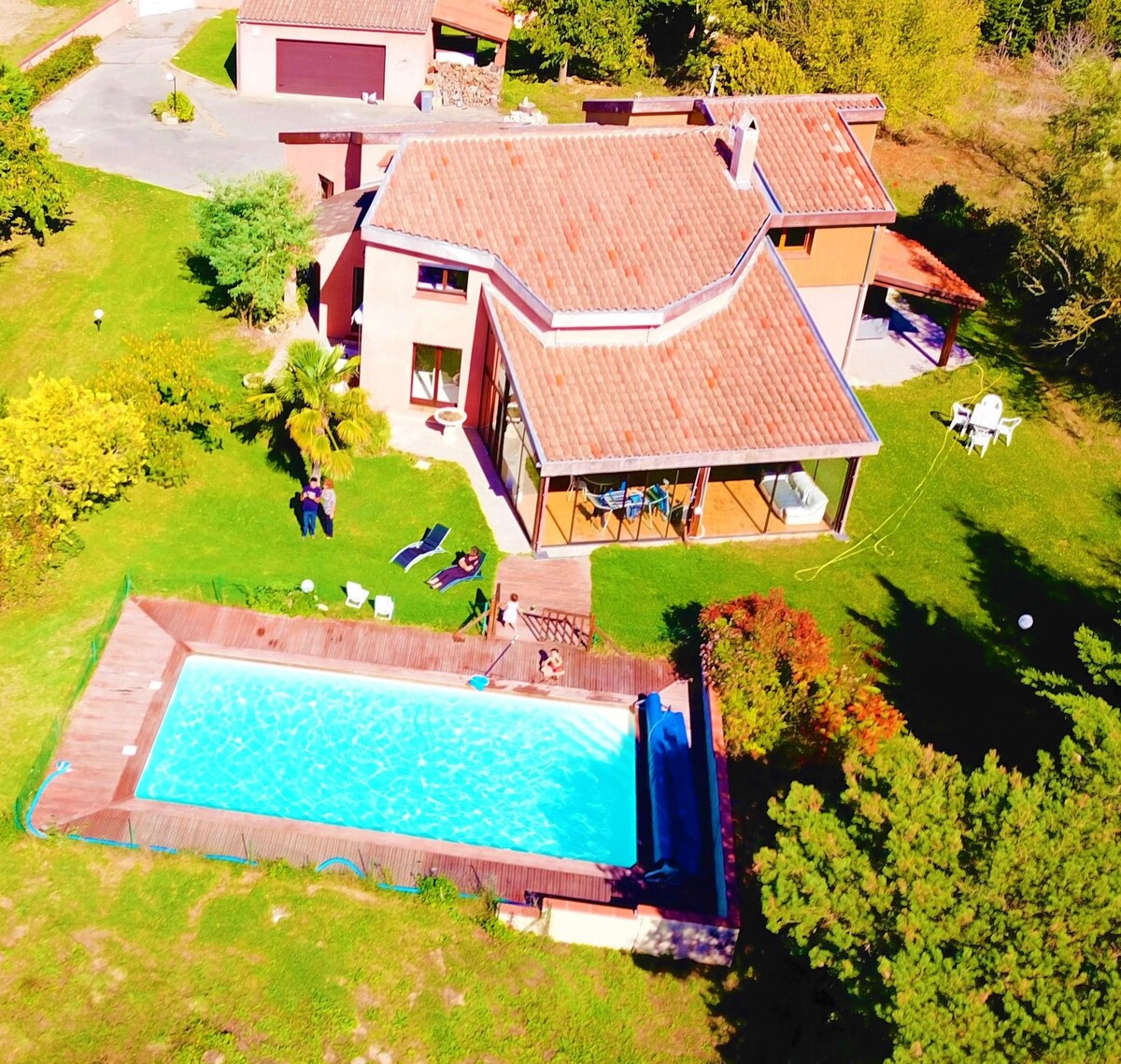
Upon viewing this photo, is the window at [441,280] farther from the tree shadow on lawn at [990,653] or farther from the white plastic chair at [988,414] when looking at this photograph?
the white plastic chair at [988,414]

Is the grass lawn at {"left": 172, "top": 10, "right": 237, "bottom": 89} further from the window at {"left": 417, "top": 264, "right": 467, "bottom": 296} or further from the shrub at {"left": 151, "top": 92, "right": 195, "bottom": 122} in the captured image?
the window at {"left": 417, "top": 264, "right": 467, "bottom": 296}

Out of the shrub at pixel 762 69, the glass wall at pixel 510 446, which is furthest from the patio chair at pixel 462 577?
the shrub at pixel 762 69

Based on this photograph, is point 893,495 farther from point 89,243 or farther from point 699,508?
point 89,243

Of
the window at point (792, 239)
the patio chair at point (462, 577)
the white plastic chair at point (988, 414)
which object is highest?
the window at point (792, 239)

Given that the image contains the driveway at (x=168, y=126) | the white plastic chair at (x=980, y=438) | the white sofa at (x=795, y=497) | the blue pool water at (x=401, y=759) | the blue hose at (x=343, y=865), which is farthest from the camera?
the driveway at (x=168, y=126)

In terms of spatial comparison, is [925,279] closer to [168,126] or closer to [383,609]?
[383,609]

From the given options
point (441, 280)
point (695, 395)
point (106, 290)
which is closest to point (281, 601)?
point (441, 280)

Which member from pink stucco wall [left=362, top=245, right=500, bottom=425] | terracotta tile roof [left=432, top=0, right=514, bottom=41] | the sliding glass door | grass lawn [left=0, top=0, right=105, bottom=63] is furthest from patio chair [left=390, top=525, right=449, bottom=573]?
grass lawn [left=0, top=0, right=105, bottom=63]
